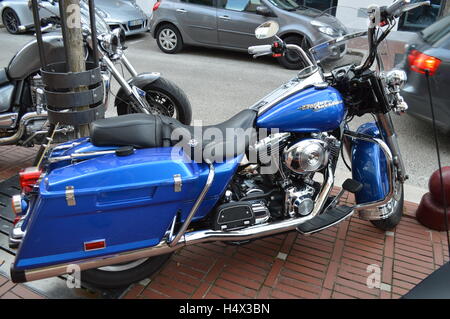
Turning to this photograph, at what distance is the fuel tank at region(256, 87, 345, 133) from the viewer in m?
2.46

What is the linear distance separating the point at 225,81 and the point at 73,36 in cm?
476

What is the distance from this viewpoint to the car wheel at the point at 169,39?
30.4 ft

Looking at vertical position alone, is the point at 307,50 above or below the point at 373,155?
above

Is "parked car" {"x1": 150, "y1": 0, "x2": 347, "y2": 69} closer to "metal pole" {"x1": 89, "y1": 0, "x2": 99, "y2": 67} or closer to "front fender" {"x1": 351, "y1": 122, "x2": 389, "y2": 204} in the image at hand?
"front fender" {"x1": 351, "y1": 122, "x2": 389, "y2": 204}

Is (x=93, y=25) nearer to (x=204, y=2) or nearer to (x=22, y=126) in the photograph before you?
(x=22, y=126)

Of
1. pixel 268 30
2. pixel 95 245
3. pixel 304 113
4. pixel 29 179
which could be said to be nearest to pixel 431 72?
pixel 268 30

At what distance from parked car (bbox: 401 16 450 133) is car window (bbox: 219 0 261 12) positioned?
14.1 feet

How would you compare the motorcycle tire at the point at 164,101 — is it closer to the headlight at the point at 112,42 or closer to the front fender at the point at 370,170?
the headlight at the point at 112,42

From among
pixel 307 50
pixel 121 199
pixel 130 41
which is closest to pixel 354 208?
pixel 307 50

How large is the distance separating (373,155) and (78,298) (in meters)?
2.13

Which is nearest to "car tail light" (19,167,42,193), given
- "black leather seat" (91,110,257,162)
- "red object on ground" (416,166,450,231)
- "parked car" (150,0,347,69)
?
"black leather seat" (91,110,257,162)
